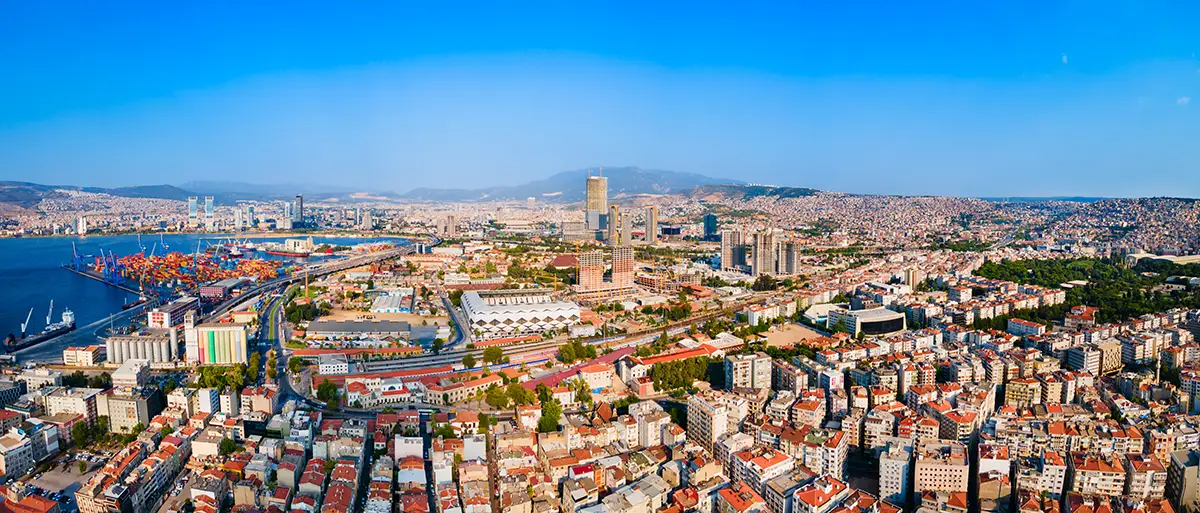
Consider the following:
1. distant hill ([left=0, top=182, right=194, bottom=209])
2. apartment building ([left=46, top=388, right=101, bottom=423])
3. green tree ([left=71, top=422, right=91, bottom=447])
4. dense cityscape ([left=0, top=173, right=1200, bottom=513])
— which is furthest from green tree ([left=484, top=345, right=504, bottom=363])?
distant hill ([left=0, top=182, right=194, bottom=209])

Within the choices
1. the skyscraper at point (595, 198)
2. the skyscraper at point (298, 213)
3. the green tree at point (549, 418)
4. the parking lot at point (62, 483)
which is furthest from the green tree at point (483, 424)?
the skyscraper at point (298, 213)

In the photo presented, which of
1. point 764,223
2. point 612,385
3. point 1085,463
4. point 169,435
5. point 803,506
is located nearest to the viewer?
point 803,506

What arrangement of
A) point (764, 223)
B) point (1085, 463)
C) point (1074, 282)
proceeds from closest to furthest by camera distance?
point (1085, 463) → point (1074, 282) → point (764, 223)

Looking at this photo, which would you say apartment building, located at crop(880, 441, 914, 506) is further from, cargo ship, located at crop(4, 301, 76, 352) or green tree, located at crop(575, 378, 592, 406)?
cargo ship, located at crop(4, 301, 76, 352)

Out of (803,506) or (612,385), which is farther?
(612,385)

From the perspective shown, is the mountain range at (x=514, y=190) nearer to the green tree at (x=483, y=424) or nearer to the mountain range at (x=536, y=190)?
the mountain range at (x=536, y=190)

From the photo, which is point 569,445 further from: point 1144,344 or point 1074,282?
point 1074,282

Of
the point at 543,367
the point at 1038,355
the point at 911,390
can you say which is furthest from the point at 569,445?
the point at 1038,355
